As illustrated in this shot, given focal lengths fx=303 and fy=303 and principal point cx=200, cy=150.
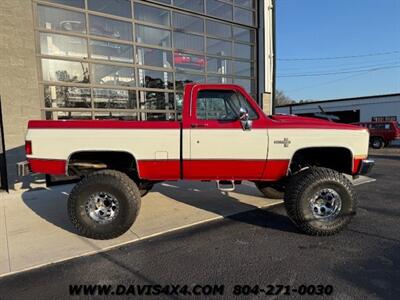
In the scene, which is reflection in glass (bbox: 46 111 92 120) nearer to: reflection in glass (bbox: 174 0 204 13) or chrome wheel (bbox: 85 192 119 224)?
chrome wheel (bbox: 85 192 119 224)

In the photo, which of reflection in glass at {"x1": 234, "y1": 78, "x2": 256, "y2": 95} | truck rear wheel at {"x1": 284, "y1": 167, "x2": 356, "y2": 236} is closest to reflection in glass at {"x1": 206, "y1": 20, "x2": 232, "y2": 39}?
reflection in glass at {"x1": 234, "y1": 78, "x2": 256, "y2": 95}

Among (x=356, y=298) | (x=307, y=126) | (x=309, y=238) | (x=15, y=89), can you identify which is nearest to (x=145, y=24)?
(x=15, y=89)

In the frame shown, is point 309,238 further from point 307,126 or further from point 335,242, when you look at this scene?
point 307,126

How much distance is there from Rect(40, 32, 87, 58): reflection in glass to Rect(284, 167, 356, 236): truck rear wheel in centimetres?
684

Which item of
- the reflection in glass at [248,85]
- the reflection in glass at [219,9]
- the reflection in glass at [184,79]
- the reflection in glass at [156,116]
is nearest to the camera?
the reflection in glass at [156,116]

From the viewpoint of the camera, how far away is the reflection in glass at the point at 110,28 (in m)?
8.53

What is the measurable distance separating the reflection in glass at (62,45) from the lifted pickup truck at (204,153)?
4.29 m

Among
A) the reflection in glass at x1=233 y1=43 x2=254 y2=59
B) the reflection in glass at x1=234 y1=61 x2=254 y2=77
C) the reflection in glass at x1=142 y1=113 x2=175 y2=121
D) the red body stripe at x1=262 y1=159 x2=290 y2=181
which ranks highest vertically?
the reflection in glass at x1=233 y1=43 x2=254 y2=59

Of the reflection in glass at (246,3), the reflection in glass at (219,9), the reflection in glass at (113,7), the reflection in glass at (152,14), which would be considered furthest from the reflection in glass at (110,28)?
the reflection in glass at (246,3)

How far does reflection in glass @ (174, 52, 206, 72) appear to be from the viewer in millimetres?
10195

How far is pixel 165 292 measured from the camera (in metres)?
3.06

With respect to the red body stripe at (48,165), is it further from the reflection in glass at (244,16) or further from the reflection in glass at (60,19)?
the reflection in glass at (244,16)

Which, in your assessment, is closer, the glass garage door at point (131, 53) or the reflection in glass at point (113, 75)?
the glass garage door at point (131, 53)

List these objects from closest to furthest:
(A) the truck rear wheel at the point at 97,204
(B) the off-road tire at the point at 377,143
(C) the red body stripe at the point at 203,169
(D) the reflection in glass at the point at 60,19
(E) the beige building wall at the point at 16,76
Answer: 1. (A) the truck rear wheel at the point at 97,204
2. (C) the red body stripe at the point at 203,169
3. (E) the beige building wall at the point at 16,76
4. (D) the reflection in glass at the point at 60,19
5. (B) the off-road tire at the point at 377,143
